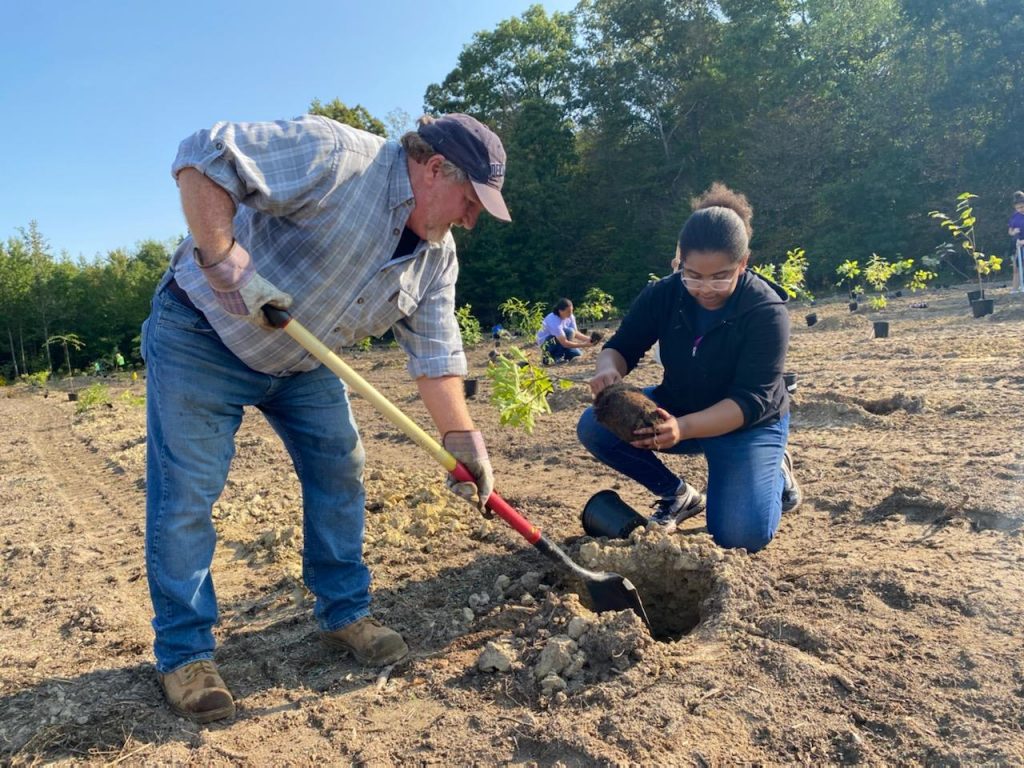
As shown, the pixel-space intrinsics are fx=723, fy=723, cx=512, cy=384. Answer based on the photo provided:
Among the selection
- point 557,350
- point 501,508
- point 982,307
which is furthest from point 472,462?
point 982,307

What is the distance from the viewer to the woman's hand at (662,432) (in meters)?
2.80

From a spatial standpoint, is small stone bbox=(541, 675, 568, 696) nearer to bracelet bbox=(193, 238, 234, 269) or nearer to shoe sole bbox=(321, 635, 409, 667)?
shoe sole bbox=(321, 635, 409, 667)

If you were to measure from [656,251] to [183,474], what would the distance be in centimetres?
2405

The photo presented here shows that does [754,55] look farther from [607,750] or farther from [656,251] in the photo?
[607,750]

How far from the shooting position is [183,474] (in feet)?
7.06

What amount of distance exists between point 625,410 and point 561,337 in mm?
6559

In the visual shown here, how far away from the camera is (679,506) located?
11.3 feet

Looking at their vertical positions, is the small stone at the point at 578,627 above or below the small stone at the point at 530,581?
above

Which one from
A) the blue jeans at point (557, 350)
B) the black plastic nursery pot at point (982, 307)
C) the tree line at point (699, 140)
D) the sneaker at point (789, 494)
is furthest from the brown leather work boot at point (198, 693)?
the tree line at point (699, 140)

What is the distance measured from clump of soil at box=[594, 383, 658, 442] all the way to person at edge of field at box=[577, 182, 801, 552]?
4 centimetres

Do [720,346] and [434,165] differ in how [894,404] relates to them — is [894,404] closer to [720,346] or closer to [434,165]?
[720,346]

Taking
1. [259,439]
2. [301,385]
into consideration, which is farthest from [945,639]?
[259,439]

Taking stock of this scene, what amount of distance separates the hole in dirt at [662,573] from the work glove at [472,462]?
23.5 inches

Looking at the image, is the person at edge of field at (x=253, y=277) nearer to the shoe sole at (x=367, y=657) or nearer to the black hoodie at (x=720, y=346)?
the shoe sole at (x=367, y=657)
